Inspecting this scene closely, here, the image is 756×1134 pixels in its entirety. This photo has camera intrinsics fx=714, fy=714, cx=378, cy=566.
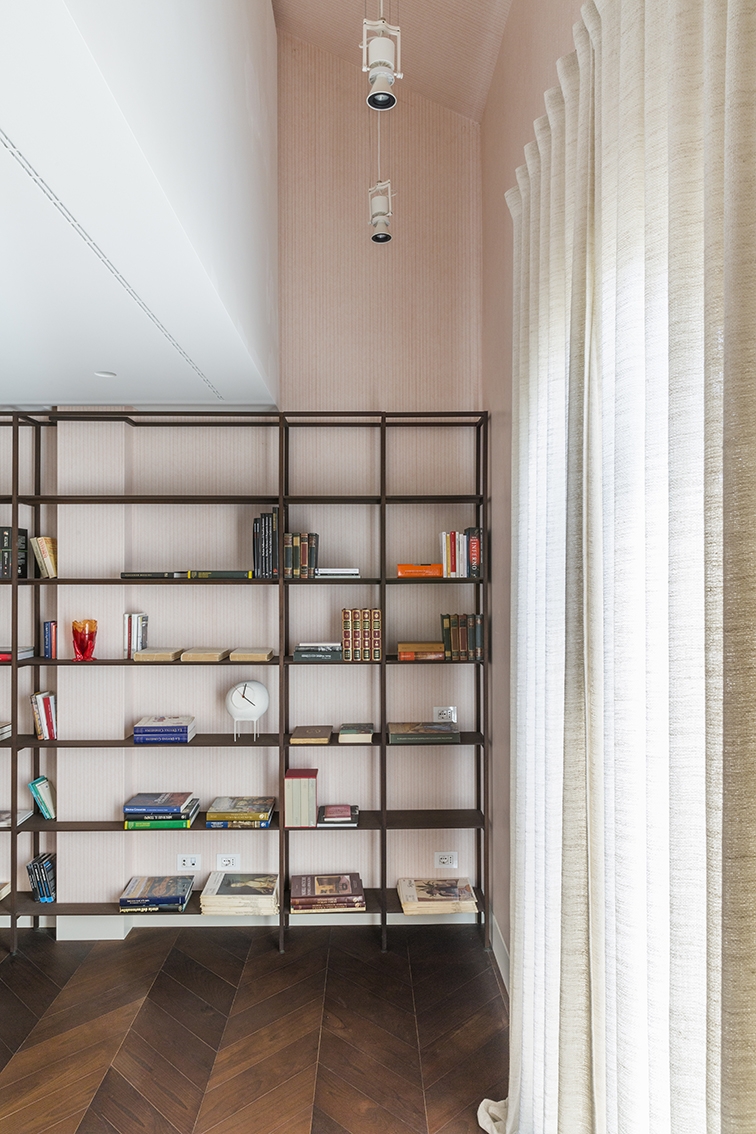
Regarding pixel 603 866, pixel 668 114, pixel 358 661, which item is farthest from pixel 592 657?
pixel 358 661

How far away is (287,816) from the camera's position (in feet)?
9.94

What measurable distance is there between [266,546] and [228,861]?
4.84 feet

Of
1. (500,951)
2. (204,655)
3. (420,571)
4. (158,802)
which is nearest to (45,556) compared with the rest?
(204,655)

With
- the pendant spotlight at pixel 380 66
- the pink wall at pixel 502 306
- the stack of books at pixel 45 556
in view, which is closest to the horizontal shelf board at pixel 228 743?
the pink wall at pixel 502 306

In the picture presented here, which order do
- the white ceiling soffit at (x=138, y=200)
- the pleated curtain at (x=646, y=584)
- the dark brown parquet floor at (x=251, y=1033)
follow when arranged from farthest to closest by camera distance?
the dark brown parquet floor at (x=251, y=1033)
the white ceiling soffit at (x=138, y=200)
the pleated curtain at (x=646, y=584)

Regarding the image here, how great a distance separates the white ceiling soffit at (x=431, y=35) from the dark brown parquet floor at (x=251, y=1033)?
3.58 metres

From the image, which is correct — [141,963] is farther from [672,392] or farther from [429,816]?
[672,392]

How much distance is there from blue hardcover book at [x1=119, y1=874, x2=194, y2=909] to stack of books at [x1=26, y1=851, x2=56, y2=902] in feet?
1.09

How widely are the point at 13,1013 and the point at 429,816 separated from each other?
173cm

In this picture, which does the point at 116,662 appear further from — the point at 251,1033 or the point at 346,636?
the point at 251,1033

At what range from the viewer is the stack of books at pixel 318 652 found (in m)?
3.03

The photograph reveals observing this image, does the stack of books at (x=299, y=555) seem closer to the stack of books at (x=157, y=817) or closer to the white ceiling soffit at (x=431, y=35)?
the stack of books at (x=157, y=817)

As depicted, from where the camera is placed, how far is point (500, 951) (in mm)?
2801

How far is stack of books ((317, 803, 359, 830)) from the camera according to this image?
3.04 meters
